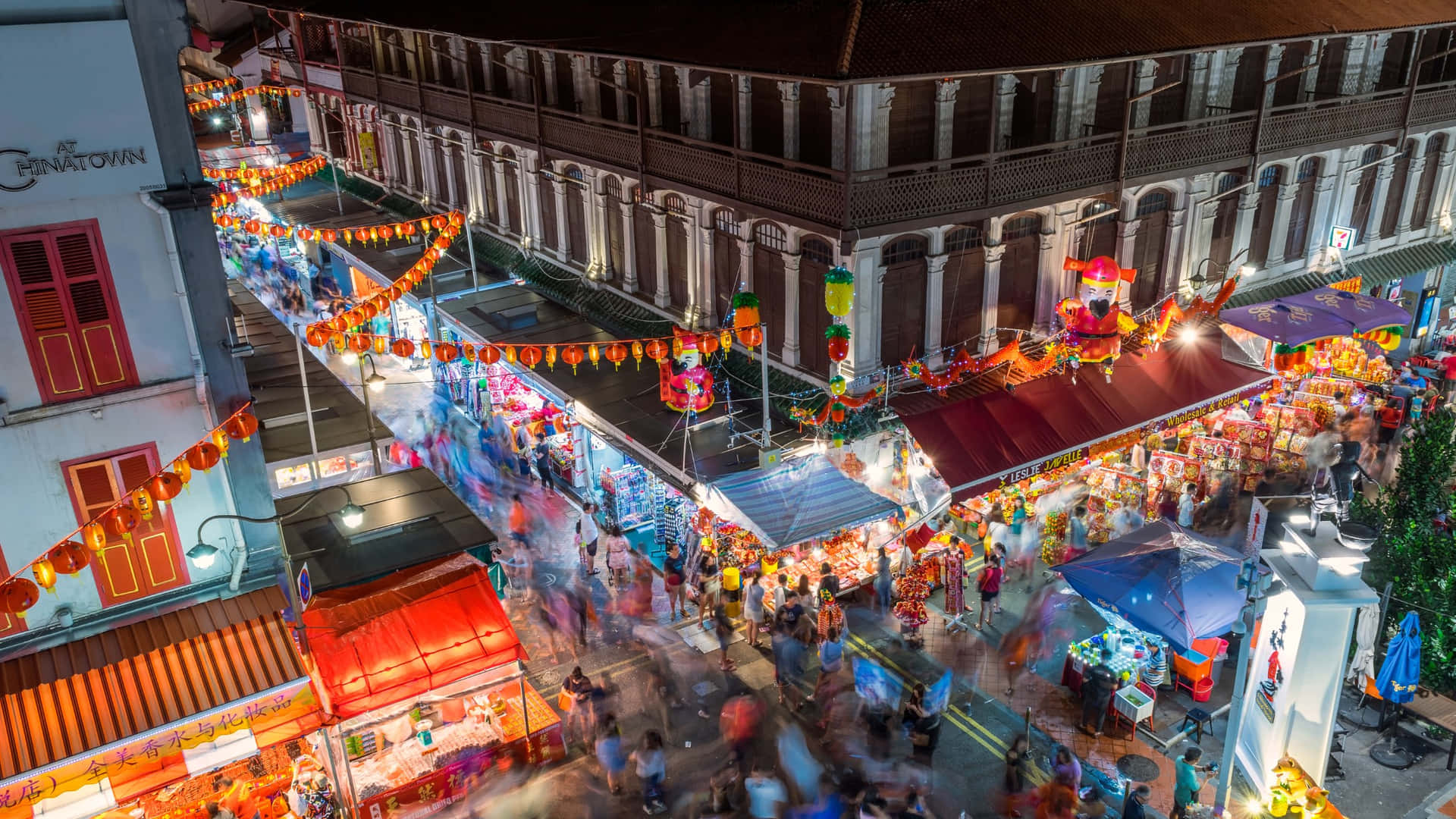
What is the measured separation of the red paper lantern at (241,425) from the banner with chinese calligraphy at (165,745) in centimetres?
333

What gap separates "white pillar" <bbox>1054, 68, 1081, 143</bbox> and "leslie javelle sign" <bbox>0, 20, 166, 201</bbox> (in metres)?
14.3

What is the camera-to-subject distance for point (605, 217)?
23344mm

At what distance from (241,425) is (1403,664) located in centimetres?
1573

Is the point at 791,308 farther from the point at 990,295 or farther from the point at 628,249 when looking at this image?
the point at 628,249

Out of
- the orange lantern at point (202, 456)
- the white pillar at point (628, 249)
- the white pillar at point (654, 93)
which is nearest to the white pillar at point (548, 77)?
the white pillar at point (628, 249)

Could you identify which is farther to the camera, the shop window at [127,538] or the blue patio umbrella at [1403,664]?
the blue patio umbrella at [1403,664]

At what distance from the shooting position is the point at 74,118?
12070mm

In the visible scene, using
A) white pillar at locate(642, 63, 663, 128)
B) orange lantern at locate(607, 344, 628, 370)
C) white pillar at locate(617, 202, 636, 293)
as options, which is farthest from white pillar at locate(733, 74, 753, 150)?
white pillar at locate(617, 202, 636, 293)

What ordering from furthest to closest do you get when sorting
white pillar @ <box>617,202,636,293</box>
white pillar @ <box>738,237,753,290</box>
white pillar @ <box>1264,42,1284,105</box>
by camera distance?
A: white pillar @ <box>617,202,636,293</box> → white pillar @ <box>1264,42,1284,105</box> → white pillar @ <box>738,237,753,290</box>

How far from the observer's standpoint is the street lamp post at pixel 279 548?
12.4m

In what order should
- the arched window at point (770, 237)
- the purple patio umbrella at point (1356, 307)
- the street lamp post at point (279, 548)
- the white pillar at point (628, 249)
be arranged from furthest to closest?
the white pillar at point (628, 249) → the purple patio umbrella at point (1356, 307) → the arched window at point (770, 237) → the street lamp post at point (279, 548)

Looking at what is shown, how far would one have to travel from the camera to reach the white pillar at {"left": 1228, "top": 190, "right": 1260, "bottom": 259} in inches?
838

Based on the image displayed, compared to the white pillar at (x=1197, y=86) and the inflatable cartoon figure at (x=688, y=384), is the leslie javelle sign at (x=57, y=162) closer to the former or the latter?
the inflatable cartoon figure at (x=688, y=384)

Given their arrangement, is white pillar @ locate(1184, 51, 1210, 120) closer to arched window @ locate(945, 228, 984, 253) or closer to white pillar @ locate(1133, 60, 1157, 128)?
white pillar @ locate(1133, 60, 1157, 128)
